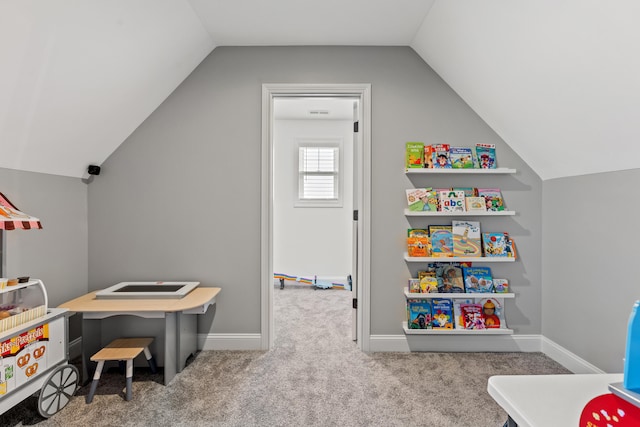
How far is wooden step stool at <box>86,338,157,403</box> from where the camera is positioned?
198cm

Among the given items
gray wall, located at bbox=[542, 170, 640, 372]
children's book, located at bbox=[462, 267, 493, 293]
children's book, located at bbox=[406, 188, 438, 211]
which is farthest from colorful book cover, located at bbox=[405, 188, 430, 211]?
gray wall, located at bbox=[542, 170, 640, 372]

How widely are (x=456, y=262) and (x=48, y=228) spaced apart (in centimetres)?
300

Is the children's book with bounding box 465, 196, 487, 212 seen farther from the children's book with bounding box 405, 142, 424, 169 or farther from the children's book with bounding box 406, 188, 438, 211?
the children's book with bounding box 405, 142, 424, 169

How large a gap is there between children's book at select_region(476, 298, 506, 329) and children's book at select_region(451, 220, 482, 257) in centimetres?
40

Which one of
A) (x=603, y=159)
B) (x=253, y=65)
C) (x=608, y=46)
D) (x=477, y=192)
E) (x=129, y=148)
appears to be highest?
(x=253, y=65)

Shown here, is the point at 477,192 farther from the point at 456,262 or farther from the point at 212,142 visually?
the point at 212,142

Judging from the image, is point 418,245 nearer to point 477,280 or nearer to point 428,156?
point 477,280

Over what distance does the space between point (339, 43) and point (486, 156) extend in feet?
4.84

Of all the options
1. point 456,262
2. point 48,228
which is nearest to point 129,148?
point 48,228

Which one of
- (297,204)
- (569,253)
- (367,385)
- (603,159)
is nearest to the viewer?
(603,159)

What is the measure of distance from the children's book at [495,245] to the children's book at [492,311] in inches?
14.9

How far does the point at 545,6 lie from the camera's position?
160cm

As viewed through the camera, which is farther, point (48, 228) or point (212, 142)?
point (212, 142)

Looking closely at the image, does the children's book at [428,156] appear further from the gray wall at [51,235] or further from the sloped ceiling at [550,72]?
the gray wall at [51,235]
